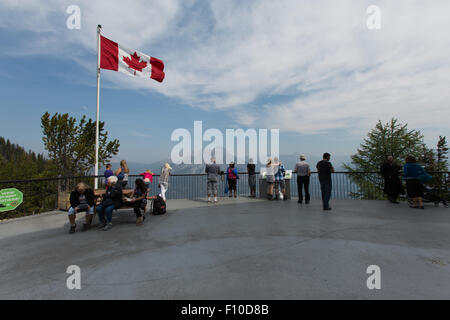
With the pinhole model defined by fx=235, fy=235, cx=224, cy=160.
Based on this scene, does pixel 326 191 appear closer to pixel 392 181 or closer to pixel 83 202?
pixel 392 181

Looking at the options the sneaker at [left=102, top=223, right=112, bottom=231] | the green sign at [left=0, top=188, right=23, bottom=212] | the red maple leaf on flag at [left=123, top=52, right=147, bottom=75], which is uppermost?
the red maple leaf on flag at [left=123, top=52, right=147, bottom=75]

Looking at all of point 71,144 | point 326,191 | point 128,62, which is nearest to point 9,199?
point 128,62

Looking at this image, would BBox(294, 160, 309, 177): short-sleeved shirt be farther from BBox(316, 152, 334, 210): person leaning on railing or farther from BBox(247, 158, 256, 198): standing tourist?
BBox(247, 158, 256, 198): standing tourist

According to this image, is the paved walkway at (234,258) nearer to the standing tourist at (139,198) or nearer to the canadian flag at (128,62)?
the standing tourist at (139,198)

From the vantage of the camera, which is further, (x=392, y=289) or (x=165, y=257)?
(x=165, y=257)

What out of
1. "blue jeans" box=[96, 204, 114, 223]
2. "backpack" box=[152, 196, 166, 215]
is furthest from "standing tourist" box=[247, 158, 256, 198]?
"blue jeans" box=[96, 204, 114, 223]

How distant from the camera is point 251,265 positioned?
3.51m

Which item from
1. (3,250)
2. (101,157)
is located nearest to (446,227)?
(3,250)

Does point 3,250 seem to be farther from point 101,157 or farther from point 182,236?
point 101,157

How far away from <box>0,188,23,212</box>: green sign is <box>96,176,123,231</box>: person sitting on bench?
3.58 metres

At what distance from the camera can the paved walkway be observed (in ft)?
9.40

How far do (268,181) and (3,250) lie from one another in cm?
839

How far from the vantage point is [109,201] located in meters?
6.14

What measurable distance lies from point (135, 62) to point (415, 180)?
12937 mm
